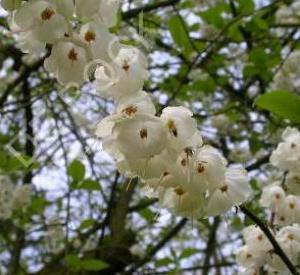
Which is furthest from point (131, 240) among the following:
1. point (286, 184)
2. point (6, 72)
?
point (286, 184)

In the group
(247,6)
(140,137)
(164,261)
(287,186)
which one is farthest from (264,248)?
(247,6)

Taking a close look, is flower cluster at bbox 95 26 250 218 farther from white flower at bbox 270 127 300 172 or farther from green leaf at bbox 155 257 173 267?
green leaf at bbox 155 257 173 267

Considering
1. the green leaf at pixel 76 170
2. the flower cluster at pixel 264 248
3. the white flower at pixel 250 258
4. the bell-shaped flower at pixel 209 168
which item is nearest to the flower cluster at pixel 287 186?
the flower cluster at pixel 264 248

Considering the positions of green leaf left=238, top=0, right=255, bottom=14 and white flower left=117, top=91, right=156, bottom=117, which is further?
green leaf left=238, top=0, right=255, bottom=14

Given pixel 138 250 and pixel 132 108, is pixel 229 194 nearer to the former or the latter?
pixel 132 108

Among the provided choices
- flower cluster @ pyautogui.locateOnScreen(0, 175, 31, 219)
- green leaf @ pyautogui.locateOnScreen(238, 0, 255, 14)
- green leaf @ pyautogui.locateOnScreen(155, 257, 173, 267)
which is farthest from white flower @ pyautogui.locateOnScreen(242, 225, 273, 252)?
flower cluster @ pyautogui.locateOnScreen(0, 175, 31, 219)

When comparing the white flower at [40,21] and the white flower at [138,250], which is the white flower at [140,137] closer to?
the white flower at [40,21]

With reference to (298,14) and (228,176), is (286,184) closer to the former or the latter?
(228,176)
